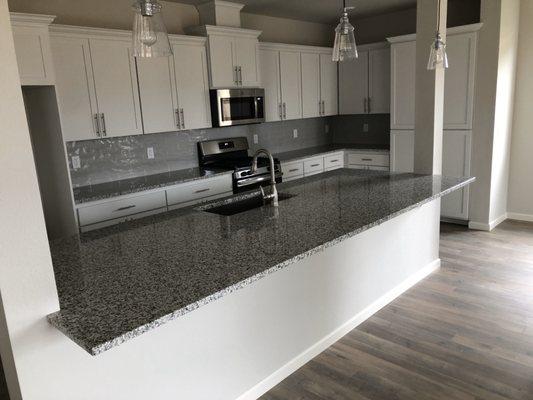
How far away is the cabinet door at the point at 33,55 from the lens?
10.1 feet

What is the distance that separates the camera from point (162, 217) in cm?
265

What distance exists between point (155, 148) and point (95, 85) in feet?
3.18

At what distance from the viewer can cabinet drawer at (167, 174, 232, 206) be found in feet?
13.3

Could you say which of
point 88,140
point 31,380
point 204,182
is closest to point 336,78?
point 204,182

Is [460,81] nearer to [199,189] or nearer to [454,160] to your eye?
[454,160]

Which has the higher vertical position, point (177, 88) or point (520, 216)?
A: point (177, 88)

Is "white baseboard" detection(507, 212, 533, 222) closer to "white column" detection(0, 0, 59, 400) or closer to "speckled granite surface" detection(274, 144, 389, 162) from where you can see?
"speckled granite surface" detection(274, 144, 389, 162)

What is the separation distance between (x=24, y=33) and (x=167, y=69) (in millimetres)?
1338

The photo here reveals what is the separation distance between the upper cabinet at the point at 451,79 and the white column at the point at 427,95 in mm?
1244

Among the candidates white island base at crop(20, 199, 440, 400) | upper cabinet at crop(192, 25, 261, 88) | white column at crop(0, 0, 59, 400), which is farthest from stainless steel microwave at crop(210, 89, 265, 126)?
white column at crop(0, 0, 59, 400)

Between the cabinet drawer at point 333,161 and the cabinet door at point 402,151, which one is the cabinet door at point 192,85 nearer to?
the cabinet drawer at point 333,161

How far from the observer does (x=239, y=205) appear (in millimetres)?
3107

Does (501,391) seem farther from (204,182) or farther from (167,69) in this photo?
(167,69)

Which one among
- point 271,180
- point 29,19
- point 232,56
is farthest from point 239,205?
point 232,56
